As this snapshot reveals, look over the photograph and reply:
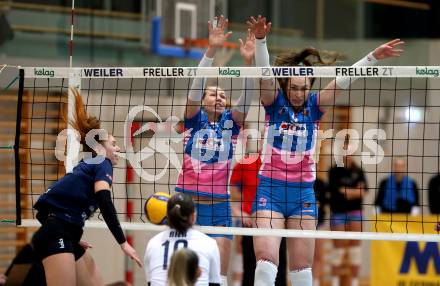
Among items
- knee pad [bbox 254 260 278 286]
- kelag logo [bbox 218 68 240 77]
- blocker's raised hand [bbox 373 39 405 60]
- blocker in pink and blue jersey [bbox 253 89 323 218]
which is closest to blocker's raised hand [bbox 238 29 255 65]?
kelag logo [bbox 218 68 240 77]

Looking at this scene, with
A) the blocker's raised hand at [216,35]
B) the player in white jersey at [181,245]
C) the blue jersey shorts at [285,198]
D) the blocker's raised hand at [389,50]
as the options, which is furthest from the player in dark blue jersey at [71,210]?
the blocker's raised hand at [389,50]

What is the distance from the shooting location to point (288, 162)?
309 inches

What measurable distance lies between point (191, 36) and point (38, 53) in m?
2.50

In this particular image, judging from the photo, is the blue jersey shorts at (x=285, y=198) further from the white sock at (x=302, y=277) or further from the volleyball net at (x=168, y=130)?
the white sock at (x=302, y=277)

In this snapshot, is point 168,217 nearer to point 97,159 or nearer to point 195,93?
point 97,159

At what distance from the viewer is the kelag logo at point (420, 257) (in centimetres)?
1280

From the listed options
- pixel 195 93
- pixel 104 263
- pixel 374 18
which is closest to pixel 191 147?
pixel 195 93

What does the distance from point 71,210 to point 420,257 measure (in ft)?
22.0

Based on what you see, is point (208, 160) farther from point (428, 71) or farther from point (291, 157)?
point (428, 71)

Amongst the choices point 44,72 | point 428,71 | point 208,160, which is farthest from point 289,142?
point 44,72

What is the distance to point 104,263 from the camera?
1281 cm

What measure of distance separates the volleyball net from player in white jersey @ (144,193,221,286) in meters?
1.40

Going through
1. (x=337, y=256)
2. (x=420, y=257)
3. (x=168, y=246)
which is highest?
(x=168, y=246)

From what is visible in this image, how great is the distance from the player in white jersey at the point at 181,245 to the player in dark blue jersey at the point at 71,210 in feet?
2.47
